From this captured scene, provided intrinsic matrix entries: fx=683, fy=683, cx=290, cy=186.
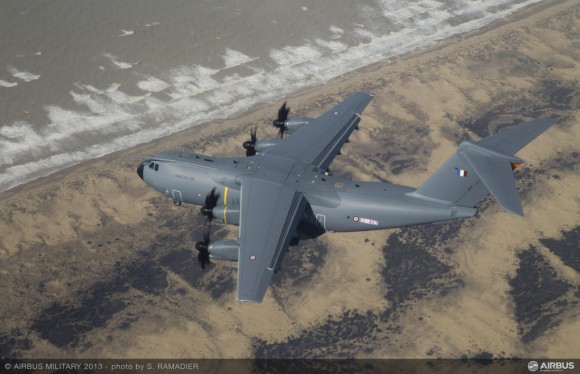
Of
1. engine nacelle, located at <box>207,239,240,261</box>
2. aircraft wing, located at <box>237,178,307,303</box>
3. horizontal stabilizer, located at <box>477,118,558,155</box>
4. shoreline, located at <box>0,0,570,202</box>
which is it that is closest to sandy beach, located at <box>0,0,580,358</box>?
shoreline, located at <box>0,0,570,202</box>

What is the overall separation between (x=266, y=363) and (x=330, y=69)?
3739 cm

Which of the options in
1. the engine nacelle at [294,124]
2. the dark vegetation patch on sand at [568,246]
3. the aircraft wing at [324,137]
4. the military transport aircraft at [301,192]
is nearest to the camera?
the military transport aircraft at [301,192]

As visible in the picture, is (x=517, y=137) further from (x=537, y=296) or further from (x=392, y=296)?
(x=392, y=296)

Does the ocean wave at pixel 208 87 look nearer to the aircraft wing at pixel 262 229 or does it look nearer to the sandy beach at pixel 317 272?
the sandy beach at pixel 317 272

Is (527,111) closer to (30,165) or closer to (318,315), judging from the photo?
(318,315)

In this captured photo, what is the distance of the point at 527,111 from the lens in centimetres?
5922

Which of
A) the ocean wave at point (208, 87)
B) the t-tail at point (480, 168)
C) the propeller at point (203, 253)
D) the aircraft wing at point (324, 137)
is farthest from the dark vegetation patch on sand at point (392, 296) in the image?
the ocean wave at point (208, 87)

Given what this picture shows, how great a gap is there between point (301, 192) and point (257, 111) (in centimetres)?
2237

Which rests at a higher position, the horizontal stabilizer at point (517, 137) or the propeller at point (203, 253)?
the horizontal stabilizer at point (517, 137)

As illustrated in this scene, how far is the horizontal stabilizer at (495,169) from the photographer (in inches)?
1405

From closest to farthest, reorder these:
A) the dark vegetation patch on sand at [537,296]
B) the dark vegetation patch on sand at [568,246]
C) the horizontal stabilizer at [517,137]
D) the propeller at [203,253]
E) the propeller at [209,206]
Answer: the propeller at [203,253] → the horizontal stabilizer at [517,137] → the propeller at [209,206] → the dark vegetation patch on sand at [537,296] → the dark vegetation patch on sand at [568,246]

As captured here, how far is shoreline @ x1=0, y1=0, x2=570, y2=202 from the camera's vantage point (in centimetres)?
5359

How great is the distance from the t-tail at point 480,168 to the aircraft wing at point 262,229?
758cm

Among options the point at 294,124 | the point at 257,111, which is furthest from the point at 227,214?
the point at 257,111
